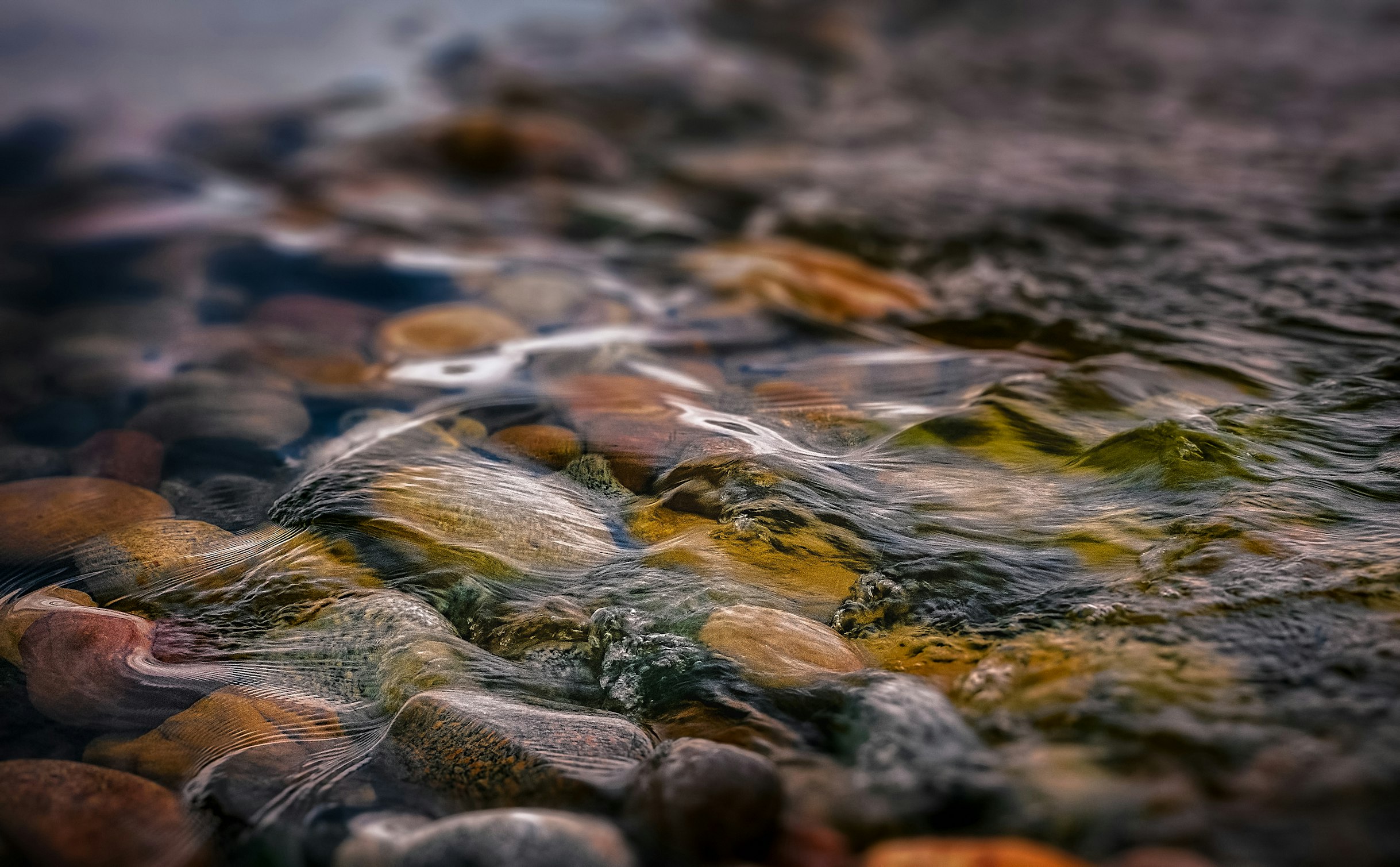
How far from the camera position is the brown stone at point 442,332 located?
270cm

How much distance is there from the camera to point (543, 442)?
2.14 metres

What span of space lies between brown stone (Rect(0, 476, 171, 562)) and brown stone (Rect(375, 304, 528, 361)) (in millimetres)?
843

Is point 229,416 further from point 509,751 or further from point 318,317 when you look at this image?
point 509,751

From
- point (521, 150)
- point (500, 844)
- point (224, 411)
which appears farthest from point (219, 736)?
point (521, 150)

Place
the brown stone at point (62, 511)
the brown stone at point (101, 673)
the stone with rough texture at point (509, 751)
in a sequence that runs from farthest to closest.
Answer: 1. the brown stone at point (62, 511)
2. the brown stone at point (101, 673)
3. the stone with rough texture at point (509, 751)

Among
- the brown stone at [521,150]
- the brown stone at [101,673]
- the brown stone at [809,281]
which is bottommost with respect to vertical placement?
the brown stone at [101,673]

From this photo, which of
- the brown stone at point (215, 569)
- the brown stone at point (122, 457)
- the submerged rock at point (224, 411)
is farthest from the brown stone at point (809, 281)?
the brown stone at point (122, 457)

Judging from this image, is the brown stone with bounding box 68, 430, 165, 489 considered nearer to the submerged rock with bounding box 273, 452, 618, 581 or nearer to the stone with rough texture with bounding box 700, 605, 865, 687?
the submerged rock with bounding box 273, 452, 618, 581

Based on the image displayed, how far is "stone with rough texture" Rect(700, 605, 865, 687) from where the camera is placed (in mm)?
1490

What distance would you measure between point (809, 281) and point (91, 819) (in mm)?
2468

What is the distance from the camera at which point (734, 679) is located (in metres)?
1.49

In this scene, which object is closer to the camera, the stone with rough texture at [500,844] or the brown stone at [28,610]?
the stone with rough texture at [500,844]

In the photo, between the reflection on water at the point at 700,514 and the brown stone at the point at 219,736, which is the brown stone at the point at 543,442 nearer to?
the reflection on water at the point at 700,514

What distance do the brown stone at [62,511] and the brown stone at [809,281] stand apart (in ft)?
6.00
